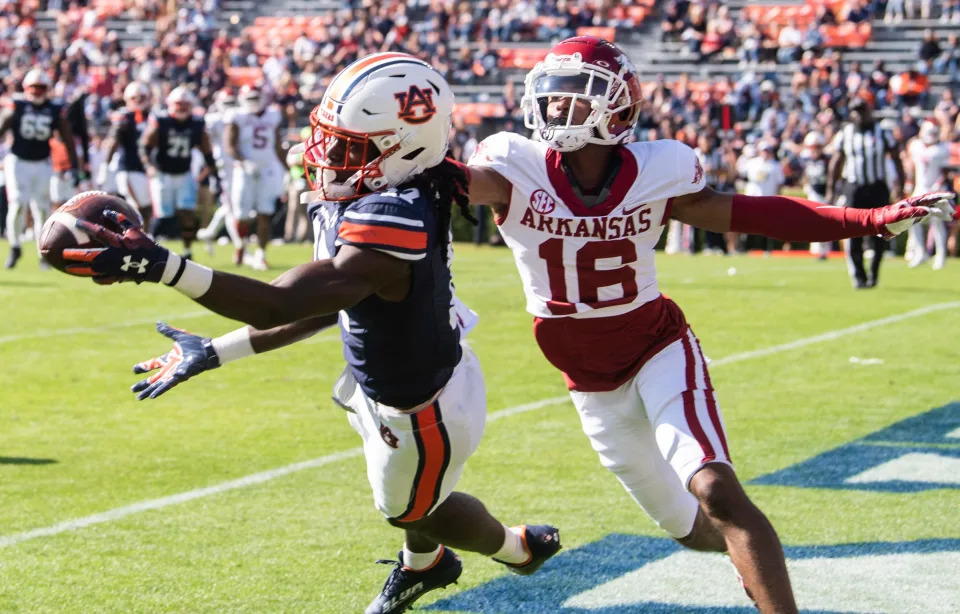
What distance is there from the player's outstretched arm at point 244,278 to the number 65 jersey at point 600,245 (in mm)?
852

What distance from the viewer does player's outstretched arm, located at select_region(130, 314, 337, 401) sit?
3408 mm

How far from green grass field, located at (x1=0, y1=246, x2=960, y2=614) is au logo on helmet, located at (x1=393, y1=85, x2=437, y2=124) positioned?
4.81ft

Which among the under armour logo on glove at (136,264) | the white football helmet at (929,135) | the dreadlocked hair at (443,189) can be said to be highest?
the under armour logo on glove at (136,264)

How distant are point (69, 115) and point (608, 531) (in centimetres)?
1185

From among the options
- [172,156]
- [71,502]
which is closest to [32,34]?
[172,156]

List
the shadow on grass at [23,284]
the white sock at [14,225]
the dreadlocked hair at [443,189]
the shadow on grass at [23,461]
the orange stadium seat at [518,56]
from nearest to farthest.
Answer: the dreadlocked hair at [443,189] < the shadow on grass at [23,461] < the shadow on grass at [23,284] < the white sock at [14,225] < the orange stadium seat at [518,56]

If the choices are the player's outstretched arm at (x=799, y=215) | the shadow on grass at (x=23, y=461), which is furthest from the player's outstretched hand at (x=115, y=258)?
the shadow on grass at (x=23, y=461)

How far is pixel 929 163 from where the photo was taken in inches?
659

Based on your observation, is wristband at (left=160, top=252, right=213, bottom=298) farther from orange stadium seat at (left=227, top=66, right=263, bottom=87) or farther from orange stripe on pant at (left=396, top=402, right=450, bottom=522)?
orange stadium seat at (left=227, top=66, right=263, bottom=87)

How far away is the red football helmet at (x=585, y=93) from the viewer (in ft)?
13.1

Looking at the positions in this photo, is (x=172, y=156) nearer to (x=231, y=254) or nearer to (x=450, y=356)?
(x=231, y=254)

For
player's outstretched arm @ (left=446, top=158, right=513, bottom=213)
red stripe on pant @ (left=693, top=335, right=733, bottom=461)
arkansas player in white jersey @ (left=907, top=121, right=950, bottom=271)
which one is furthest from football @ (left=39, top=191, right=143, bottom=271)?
arkansas player in white jersey @ (left=907, top=121, right=950, bottom=271)

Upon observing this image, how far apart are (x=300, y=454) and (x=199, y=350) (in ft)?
8.82

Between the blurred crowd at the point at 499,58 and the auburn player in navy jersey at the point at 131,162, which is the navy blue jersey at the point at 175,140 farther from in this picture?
the blurred crowd at the point at 499,58
